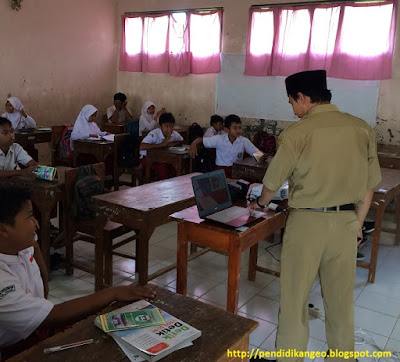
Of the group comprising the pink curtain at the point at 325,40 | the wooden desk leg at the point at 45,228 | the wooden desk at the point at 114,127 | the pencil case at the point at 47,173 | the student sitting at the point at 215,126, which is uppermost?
the pink curtain at the point at 325,40

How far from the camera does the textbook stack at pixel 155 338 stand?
1.12m

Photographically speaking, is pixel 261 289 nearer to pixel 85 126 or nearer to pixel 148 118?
pixel 85 126

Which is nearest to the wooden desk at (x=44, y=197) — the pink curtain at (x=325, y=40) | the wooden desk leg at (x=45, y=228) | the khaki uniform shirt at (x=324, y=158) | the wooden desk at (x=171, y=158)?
the wooden desk leg at (x=45, y=228)

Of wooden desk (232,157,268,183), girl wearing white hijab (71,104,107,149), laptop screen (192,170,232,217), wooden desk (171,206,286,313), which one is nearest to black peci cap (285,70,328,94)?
laptop screen (192,170,232,217)

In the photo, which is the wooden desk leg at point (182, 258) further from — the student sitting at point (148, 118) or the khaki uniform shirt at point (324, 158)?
the student sitting at point (148, 118)

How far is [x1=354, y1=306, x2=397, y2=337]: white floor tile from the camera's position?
271cm

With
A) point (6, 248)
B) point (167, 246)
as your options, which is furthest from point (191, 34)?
point (6, 248)

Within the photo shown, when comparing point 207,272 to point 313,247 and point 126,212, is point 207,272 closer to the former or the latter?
point 126,212

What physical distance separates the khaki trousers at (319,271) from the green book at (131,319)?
0.87m

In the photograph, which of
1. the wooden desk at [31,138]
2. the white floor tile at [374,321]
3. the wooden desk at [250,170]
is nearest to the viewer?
the white floor tile at [374,321]

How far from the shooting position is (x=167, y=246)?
403 centimetres

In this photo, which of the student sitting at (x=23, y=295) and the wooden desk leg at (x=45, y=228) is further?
the wooden desk leg at (x=45, y=228)

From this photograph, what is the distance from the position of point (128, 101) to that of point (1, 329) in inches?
259

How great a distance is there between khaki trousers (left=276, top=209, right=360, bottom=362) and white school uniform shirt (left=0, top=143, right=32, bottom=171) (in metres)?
2.45
